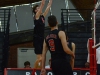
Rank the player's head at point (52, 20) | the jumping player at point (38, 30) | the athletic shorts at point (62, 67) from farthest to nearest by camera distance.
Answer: the jumping player at point (38, 30) → the player's head at point (52, 20) → the athletic shorts at point (62, 67)

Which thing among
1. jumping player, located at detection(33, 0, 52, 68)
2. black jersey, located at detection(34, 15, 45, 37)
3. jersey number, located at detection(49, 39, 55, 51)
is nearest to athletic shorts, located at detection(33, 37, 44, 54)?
jumping player, located at detection(33, 0, 52, 68)

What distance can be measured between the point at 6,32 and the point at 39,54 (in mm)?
5070

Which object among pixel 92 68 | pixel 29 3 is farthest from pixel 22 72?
pixel 29 3

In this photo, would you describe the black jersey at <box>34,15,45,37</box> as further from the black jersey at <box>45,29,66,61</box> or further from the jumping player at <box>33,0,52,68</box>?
the black jersey at <box>45,29,66,61</box>

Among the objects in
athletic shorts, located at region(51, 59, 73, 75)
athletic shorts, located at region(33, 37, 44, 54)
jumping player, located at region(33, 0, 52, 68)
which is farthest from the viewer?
athletic shorts, located at region(33, 37, 44, 54)

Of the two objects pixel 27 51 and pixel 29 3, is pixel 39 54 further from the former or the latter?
pixel 29 3

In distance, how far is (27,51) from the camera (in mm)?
Answer: 20172

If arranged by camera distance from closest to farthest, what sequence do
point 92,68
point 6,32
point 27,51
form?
point 92,68, point 6,32, point 27,51

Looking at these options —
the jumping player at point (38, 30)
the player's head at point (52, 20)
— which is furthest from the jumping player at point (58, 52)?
the jumping player at point (38, 30)

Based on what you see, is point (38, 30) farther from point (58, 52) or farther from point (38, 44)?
point (58, 52)

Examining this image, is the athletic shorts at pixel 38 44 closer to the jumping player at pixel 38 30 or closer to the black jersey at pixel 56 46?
the jumping player at pixel 38 30

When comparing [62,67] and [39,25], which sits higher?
[39,25]

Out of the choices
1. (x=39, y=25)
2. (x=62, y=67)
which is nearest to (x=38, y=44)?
(x=39, y=25)

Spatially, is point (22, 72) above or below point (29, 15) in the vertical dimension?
below
